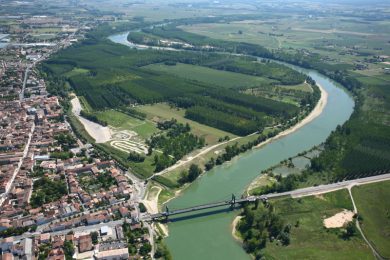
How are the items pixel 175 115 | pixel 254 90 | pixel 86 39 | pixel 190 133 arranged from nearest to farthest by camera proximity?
1. pixel 190 133
2. pixel 175 115
3. pixel 254 90
4. pixel 86 39

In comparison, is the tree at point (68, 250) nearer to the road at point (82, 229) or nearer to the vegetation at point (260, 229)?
the road at point (82, 229)

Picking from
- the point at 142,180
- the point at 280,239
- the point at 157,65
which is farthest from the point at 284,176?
the point at 157,65

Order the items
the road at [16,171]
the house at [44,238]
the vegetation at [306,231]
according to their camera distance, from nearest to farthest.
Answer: the vegetation at [306,231] < the house at [44,238] < the road at [16,171]

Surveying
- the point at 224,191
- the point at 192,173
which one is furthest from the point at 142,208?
the point at 224,191

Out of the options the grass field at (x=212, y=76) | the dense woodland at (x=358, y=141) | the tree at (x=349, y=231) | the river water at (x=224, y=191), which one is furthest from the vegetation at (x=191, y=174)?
the grass field at (x=212, y=76)

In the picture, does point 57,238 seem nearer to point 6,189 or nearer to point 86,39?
point 6,189

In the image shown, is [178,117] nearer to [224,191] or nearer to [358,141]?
→ [224,191]
